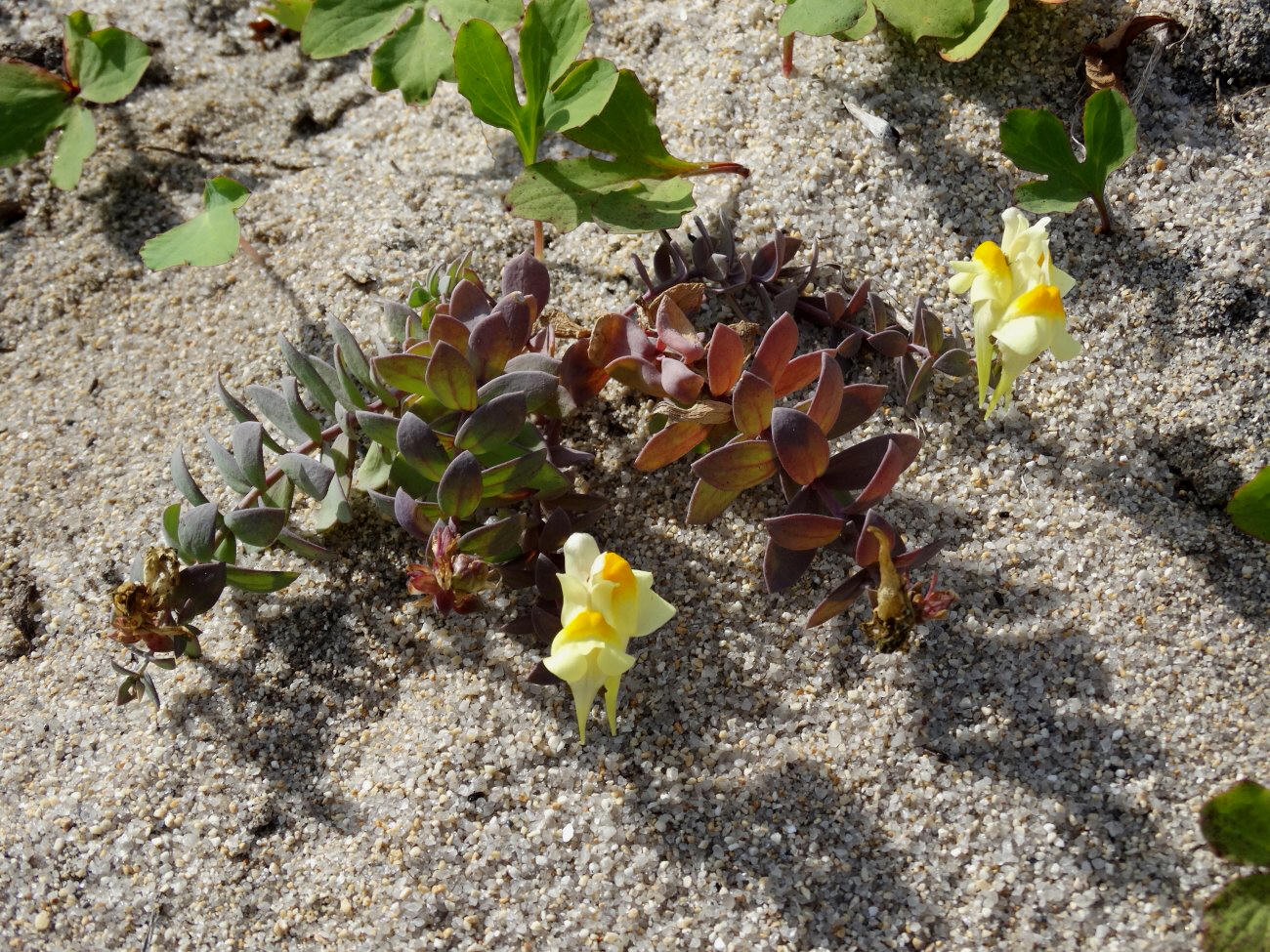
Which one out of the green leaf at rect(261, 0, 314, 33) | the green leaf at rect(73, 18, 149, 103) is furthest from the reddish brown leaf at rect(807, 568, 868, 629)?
the green leaf at rect(73, 18, 149, 103)

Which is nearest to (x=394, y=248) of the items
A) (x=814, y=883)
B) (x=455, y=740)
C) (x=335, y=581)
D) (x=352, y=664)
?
(x=335, y=581)

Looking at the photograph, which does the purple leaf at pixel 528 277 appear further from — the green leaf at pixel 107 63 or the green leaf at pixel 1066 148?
the green leaf at pixel 107 63

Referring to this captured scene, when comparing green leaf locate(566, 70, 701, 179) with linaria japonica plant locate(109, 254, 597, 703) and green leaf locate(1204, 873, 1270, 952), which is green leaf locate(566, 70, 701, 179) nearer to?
linaria japonica plant locate(109, 254, 597, 703)

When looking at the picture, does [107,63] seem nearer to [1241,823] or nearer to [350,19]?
[350,19]

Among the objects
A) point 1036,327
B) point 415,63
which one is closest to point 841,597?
point 1036,327

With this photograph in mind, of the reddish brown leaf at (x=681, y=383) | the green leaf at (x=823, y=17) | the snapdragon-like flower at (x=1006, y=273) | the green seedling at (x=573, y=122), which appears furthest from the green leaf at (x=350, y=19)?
the snapdragon-like flower at (x=1006, y=273)
